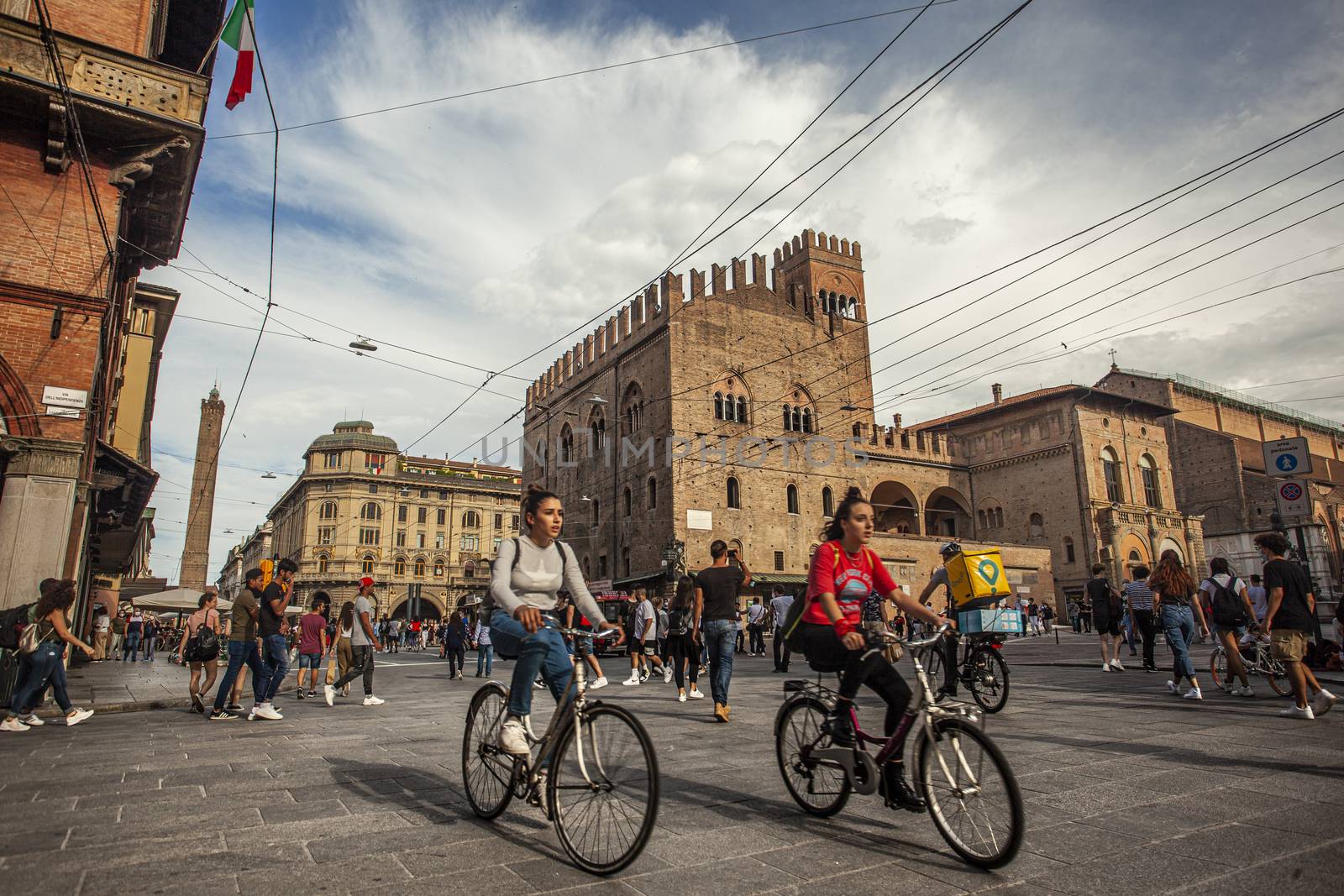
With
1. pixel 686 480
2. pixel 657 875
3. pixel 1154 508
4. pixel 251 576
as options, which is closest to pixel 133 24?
pixel 251 576

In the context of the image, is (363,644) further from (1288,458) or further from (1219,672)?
(1288,458)

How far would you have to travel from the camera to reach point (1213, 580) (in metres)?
8.16

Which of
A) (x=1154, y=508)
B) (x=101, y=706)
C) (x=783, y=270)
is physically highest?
(x=783, y=270)

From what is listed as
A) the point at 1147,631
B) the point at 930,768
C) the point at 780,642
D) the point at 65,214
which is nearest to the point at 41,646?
the point at 65,214

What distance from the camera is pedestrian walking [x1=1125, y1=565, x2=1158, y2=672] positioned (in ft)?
35.2

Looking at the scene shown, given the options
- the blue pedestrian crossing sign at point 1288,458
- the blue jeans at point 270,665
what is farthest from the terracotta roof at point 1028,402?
the blue jeans at point 270,665

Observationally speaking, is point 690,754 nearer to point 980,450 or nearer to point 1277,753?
point 1277,753

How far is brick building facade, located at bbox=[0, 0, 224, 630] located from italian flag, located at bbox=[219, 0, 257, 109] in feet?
6.43

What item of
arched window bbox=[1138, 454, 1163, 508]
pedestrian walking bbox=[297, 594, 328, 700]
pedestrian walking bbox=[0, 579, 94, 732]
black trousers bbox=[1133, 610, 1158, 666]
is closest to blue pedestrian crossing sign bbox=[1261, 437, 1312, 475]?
black trousers bbox=[1133, 610, 1158, 666]

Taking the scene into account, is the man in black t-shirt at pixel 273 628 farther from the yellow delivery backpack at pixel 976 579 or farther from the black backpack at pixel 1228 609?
the black backpack at pixel 1228 609

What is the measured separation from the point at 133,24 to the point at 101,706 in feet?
35.1

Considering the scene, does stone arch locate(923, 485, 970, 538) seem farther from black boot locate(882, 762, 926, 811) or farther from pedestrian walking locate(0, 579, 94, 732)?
black boot locate(882, 762, 926, 811)

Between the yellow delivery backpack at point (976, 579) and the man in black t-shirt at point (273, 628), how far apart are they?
6574 mm

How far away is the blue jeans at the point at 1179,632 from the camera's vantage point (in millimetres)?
8112
